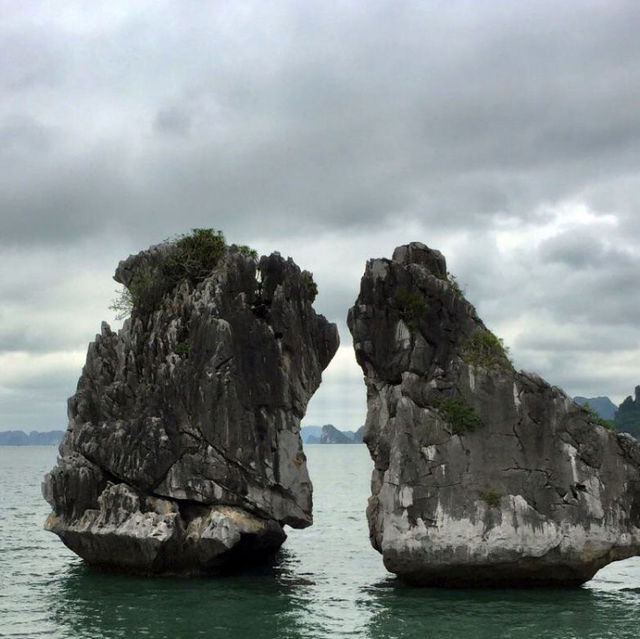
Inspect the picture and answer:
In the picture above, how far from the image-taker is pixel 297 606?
3212cm

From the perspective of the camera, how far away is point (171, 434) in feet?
125

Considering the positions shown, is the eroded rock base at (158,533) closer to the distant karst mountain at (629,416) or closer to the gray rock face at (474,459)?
the gray rock face at (474,459)

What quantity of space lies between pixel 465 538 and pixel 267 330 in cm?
1318

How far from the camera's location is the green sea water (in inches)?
1115

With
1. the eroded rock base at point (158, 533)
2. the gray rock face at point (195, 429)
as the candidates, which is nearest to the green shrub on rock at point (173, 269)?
the gray rock face at point (195, 429)

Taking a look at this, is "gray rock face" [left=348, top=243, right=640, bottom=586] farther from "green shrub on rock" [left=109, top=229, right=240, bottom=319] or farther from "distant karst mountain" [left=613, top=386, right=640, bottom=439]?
"distant karst mountain" [left=613, top=386, right=640, bottom=439]

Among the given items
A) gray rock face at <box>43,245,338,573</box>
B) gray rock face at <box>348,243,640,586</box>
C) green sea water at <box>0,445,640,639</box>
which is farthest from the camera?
gray rock face at <box>43,245,338,573</box>

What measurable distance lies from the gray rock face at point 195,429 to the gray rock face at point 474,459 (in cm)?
467

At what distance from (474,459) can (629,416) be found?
16262 centimetres

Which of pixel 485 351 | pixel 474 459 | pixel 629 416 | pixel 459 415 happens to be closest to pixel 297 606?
pixel 474 459

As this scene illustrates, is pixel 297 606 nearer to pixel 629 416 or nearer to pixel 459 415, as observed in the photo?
pixel 459 415

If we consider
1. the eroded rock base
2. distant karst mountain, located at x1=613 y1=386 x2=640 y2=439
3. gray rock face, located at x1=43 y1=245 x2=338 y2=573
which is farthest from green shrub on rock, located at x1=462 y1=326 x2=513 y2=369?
distant karst mountain, located at x1=613 y1=386 x2=640 y2=439

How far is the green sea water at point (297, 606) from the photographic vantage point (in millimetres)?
28328

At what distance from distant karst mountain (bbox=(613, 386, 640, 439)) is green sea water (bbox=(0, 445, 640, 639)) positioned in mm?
142753
